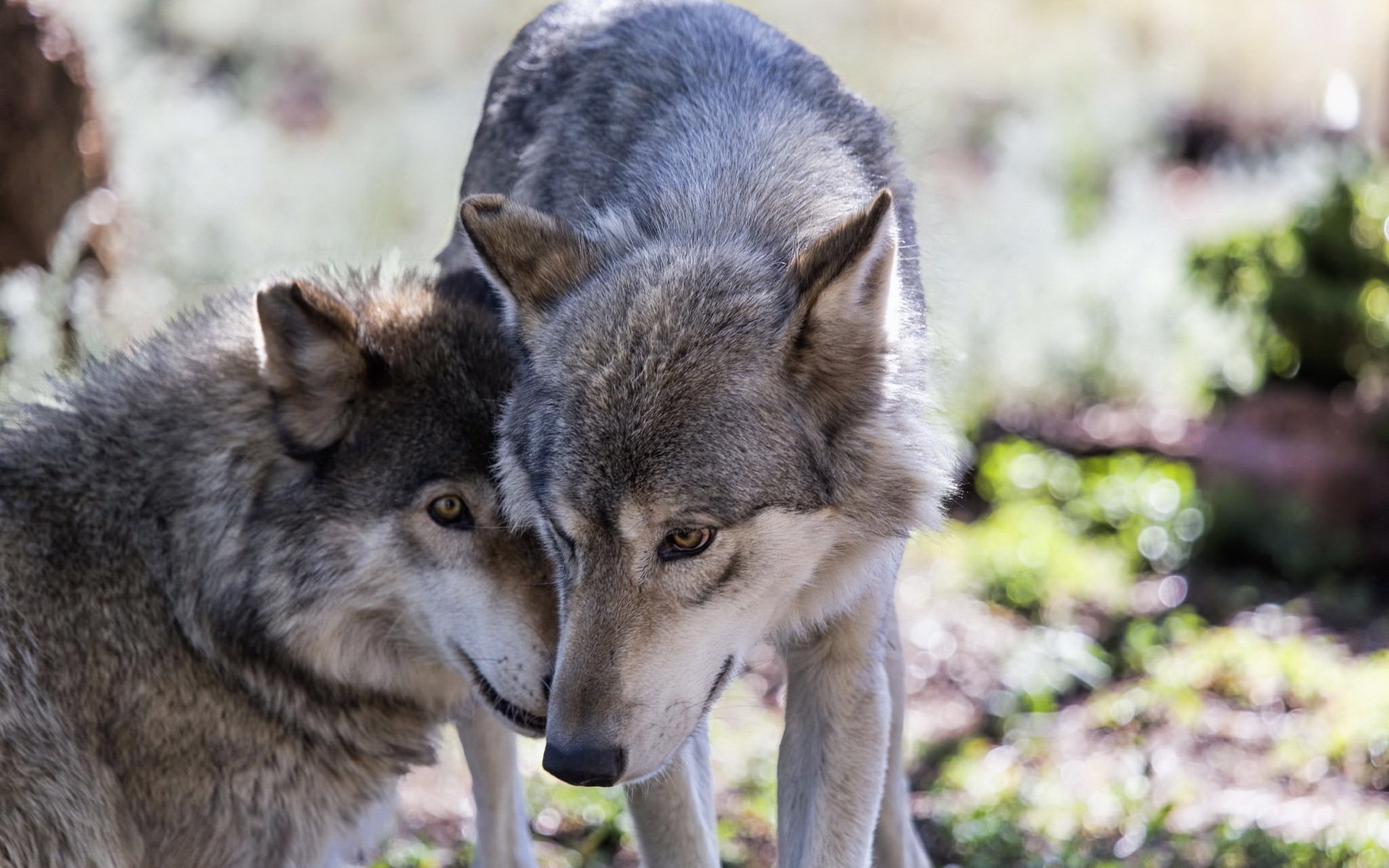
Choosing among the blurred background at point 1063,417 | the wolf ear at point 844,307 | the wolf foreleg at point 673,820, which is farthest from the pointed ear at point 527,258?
the wolf foreleg at point 673,820

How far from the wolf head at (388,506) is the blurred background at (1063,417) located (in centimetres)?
76

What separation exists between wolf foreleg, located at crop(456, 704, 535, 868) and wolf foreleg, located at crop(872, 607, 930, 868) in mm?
1110

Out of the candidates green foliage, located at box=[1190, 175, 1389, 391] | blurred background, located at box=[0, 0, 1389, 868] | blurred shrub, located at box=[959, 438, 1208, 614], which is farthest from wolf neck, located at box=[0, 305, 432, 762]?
green foliage, located at box=[1190, 175, 1389, 391]

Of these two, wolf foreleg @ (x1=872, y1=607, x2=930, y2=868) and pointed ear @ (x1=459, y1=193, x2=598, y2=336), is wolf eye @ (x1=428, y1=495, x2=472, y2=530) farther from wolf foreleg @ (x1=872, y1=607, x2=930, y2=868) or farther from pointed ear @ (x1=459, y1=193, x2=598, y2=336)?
wolf foreleg @ (x1=872, y1=607, x2=930, y2=868)

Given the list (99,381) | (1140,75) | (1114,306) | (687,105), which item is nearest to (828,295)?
(687,105)

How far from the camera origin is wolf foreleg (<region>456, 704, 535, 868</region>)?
13.9 ft

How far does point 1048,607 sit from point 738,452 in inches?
202

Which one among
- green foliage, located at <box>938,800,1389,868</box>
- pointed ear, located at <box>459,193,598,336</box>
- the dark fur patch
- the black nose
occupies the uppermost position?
pointed ear, located at <box>459,193,598,336</box>

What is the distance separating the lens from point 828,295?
2957 millimetres

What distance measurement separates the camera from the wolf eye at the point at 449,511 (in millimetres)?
3428

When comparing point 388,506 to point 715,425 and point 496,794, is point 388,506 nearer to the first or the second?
point 715,425

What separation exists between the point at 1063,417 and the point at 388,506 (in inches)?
296

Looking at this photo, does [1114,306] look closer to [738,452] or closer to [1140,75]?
[738,452]

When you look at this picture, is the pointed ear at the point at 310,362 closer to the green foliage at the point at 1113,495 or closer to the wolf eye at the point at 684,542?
the wolf eye at the point at 684,542
